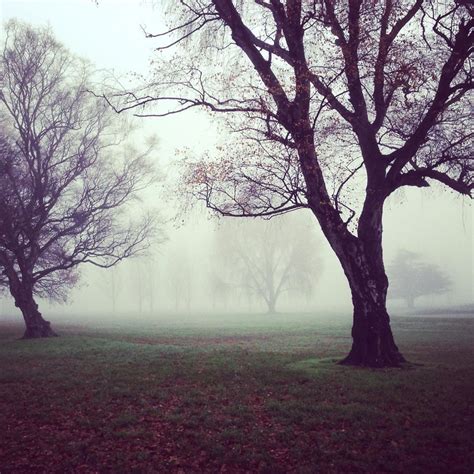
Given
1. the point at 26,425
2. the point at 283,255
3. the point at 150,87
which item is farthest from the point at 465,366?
the point at 283,255

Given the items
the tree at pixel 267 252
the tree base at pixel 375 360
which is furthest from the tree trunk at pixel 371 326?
the tree at pixel 267 252

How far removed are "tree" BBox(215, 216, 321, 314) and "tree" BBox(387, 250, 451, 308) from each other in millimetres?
31859

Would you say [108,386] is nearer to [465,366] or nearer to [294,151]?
[294,151]

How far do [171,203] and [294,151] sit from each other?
478 cm

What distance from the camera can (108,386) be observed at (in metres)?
10.5

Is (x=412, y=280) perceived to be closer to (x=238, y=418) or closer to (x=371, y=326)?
(x=371, y=326)

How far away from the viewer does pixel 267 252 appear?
63375 mm

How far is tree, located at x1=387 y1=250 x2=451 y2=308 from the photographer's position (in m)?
82.6

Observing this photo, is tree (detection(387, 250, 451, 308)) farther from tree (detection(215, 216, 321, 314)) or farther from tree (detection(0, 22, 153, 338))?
tree (detection(0, 22, 153, 338))

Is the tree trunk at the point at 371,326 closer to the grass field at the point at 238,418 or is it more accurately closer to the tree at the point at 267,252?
the grass field at the point at 238,418

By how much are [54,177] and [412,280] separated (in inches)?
3031

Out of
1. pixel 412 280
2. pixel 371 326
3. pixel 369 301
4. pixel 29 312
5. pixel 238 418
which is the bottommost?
pixel 238 418

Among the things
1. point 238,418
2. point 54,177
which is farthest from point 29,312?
point 238,418

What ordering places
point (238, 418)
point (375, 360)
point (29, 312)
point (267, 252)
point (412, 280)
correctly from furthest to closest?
point (412, 280)
point (267, 252)
point (29, 312)
point (375, 360)
point (238, 418)
